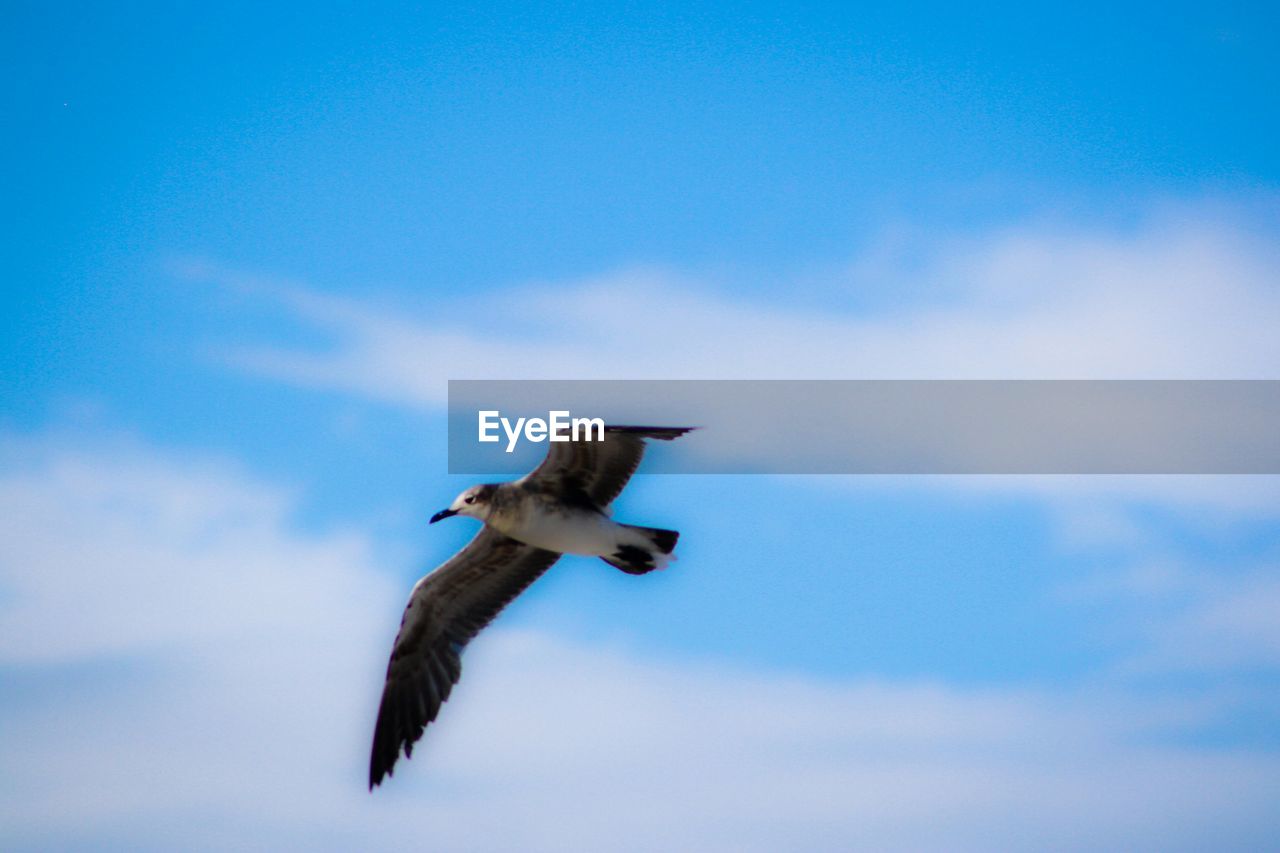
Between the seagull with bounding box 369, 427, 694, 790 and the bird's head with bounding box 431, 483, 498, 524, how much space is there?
0.04 feet

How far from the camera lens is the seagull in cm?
1473

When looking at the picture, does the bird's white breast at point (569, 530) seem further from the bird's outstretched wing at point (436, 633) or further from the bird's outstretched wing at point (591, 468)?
the bird's outstretched wing at point (436, 633)

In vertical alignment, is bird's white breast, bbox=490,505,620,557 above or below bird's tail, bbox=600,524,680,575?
above

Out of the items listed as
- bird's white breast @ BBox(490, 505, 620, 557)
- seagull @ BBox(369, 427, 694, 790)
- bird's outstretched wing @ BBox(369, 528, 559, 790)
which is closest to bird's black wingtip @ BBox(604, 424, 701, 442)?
seagull @ BBox(369, 427, 694, 790)

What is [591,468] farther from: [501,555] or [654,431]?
[501,555]

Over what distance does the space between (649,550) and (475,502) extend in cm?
204

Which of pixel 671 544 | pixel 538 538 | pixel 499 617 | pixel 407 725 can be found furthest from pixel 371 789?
pixel 671 544

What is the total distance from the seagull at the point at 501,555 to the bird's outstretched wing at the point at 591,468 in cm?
1

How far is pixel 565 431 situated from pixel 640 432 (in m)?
0.91

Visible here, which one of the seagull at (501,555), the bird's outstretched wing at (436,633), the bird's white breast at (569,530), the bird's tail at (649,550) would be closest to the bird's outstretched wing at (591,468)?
the seagull at (501,555)

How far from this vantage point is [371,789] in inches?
642

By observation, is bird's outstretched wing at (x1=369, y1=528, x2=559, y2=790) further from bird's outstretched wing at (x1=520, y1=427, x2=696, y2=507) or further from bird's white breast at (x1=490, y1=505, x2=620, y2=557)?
bird's outstretched wing at (x1=520, y1=427, x2=696, y2=507)

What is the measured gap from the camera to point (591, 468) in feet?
48.5

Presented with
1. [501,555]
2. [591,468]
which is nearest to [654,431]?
[591,468]
